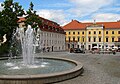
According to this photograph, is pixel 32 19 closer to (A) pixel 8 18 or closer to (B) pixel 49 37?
(A) pixel 8 18

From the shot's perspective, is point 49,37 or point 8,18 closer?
point 8,18

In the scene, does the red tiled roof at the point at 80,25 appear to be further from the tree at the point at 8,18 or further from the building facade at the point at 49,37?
the tree at the point at 8,18

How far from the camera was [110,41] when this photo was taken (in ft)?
283

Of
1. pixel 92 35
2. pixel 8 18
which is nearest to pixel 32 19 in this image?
pixel 8 18

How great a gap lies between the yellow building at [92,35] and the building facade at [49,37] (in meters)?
6.46

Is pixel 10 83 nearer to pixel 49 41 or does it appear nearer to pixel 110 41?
pixel 49 41

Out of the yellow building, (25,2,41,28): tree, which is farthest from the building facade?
(25,2,41,28): tree

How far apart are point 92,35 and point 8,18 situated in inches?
2103

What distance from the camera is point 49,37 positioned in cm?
7062

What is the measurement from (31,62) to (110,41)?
227ft

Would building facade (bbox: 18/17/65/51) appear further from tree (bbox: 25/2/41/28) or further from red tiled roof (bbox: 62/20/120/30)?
tree (bbox: 25/2/41/28)

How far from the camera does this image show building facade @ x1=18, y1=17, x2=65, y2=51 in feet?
211

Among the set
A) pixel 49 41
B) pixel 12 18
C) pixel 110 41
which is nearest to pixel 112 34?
pixel 110 41

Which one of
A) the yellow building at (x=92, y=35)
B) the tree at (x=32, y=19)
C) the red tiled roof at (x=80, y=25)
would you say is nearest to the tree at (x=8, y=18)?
the tree at (x=32, y=19)
